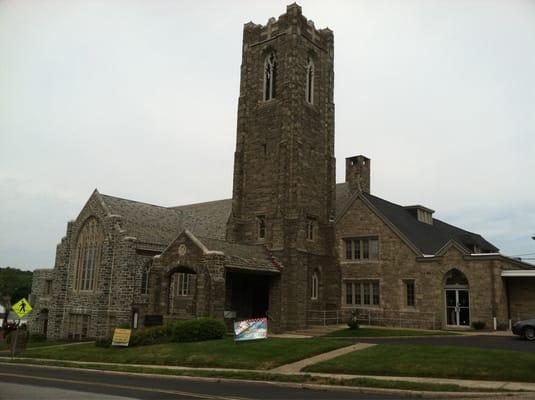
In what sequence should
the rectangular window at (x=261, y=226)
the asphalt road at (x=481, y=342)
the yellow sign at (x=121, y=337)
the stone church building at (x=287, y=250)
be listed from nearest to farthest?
the asphalt road at (x=481, y=342) < the yellow sign at (x=121, y=337) < the stone church building at (x=287, y=250) < the rectangular window at (x=261, y=226)

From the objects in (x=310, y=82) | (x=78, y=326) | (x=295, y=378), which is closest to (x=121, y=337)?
(x=295, y=378)

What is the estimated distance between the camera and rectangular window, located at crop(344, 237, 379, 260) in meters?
36.2

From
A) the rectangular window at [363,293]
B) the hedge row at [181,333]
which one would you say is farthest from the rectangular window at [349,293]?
the hedge row at [181,333]

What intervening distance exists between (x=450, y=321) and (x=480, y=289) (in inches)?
122

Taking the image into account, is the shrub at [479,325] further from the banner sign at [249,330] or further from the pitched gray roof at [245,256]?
the banner sign at [249,330]

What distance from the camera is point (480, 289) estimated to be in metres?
31.0

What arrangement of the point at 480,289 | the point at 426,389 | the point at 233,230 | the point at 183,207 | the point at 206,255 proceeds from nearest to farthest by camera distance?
1. the point at 426,389
2. the point at 206,255
3. the point at 480,289
4. the point at 233,230
5. the point at 183,207

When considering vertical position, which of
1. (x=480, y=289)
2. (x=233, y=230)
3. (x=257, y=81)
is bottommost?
(x=480, y=289)

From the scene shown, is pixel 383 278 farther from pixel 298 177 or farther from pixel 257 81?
pixel 257 81

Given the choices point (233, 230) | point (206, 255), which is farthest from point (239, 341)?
A: point (233, 230)

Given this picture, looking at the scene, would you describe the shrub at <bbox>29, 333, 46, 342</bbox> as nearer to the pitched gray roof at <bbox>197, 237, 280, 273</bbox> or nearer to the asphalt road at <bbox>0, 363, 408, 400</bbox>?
the pitched gray roof at <bbox>197, 237, 280, 273</bbox>

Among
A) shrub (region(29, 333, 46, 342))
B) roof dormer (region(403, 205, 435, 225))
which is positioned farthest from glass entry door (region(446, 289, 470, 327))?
shrub (region(29, 333, 46, 342))

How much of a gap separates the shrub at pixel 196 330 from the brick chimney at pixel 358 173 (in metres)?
25.8

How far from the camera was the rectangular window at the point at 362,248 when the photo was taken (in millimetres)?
36188
